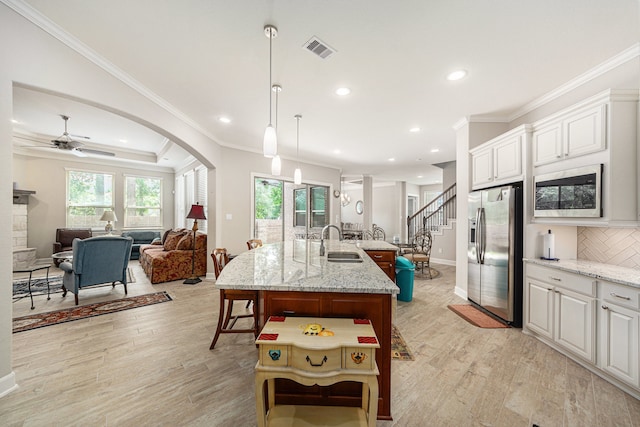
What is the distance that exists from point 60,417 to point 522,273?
4.40m

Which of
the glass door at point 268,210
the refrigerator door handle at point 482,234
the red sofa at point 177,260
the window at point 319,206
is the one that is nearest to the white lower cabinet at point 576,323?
the refrigerator door handle at point 482,234

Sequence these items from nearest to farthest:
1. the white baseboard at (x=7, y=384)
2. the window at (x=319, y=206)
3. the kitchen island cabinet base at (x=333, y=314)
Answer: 1. the kitchen island cabinet base at (x=333, y=314)
2. the white baseboard at (x=7, y=384)
3. the window at (x=319, y=206)

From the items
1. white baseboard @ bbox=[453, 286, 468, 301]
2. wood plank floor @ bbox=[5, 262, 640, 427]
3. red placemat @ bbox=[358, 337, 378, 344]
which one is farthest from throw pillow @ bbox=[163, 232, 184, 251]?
white baseboard @ bbox=[453, 286, 468, 301]

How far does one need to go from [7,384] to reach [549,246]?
5053mm

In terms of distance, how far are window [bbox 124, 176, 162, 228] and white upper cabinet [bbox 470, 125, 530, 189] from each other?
919 centimetres

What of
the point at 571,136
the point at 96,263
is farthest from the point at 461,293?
the point at 96,263

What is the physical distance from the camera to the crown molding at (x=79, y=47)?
178 cm

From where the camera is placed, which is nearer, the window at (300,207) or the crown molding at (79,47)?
the crown molding at (79,47)

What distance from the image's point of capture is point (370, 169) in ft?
26.4

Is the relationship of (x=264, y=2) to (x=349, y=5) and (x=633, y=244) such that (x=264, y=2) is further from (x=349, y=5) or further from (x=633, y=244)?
(x=633, y=244)

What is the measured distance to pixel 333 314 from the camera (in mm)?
1537

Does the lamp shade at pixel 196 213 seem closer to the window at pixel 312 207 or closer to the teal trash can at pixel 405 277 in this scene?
the window at pixel 312 207

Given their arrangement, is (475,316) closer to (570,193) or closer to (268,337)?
(570,193)

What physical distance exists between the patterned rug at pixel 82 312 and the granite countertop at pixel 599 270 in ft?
16.7
